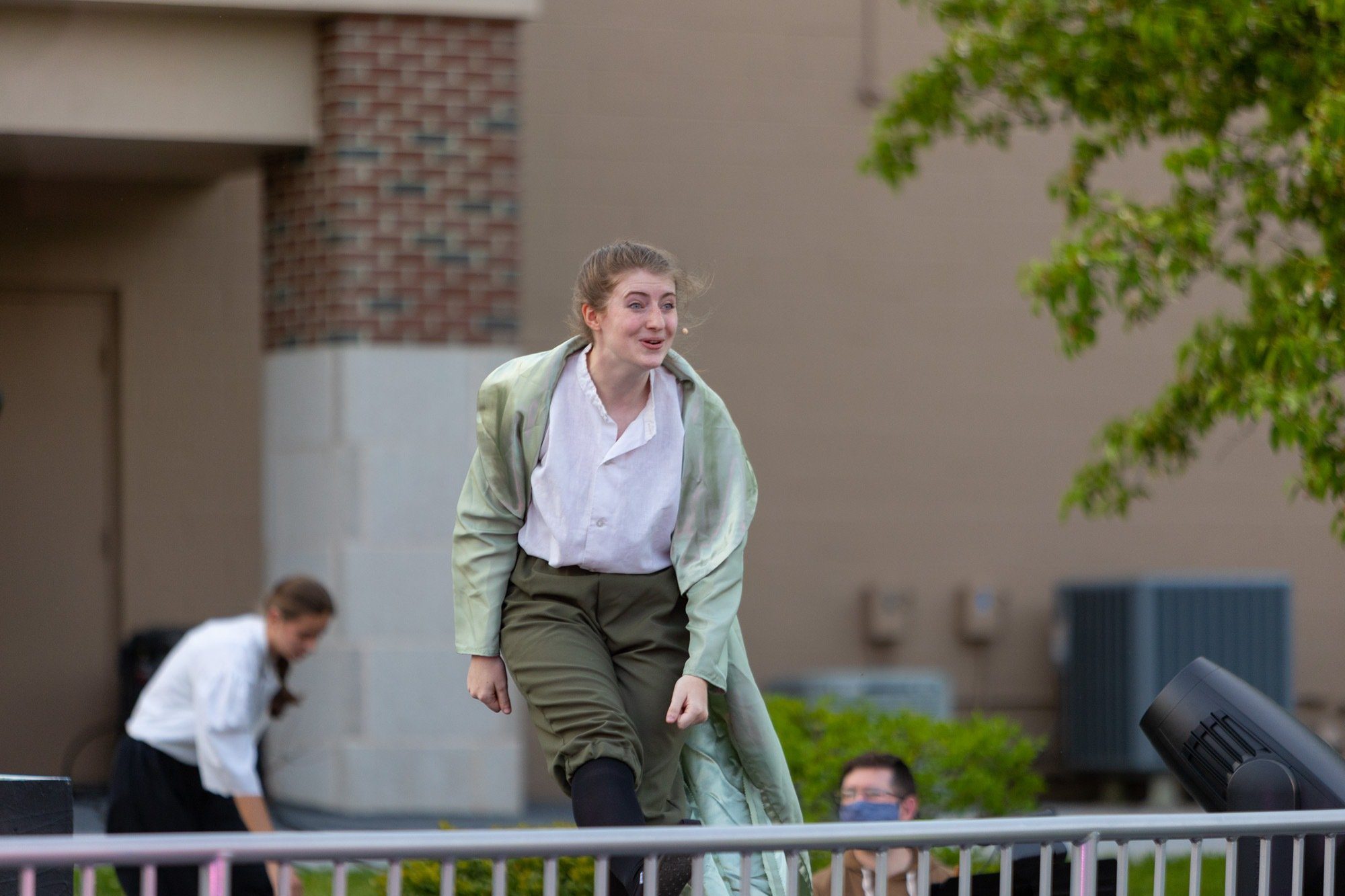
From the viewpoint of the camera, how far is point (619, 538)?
13.3ft

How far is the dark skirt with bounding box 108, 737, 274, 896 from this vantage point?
590cm

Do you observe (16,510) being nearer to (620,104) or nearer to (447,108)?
(447,108)

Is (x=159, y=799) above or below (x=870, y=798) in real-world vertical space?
below

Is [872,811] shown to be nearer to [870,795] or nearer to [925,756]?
[870,795]

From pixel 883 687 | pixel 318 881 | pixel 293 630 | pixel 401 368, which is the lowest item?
pixel 318 881

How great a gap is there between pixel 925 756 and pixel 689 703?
9.86 ft

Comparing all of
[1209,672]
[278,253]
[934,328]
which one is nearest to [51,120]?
[278,253]

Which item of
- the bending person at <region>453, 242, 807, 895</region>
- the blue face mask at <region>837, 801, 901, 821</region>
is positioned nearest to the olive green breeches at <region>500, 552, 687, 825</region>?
the bending person at <region>453, 242, 807, 895</region>

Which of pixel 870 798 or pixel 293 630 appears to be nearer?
pixel 870 798

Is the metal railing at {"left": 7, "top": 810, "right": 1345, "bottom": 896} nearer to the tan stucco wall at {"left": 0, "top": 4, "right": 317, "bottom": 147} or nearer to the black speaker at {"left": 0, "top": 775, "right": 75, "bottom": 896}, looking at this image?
the black speaker at {"left": 0, "top": 775, "right": 75, "bottom": 896}

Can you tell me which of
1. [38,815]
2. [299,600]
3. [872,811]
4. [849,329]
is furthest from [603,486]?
[849,329]

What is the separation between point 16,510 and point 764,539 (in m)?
4.27

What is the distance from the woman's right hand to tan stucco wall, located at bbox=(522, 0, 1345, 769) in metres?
6.29

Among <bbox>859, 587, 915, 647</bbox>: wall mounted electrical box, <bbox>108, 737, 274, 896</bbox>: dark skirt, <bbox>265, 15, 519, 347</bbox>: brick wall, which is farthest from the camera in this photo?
<bbox>859, 587, 915, 647</bbox>: wall mounted electrical box
